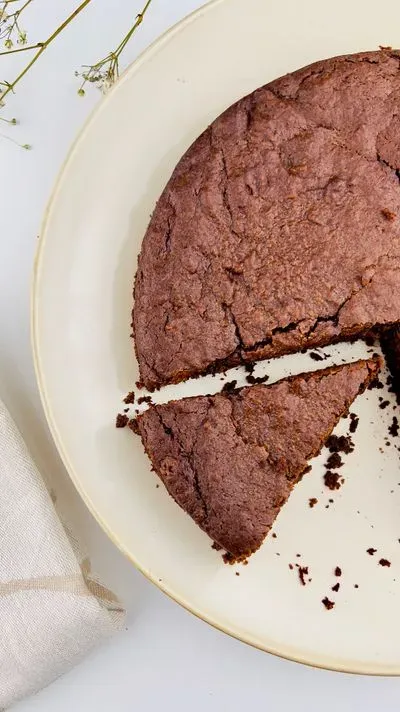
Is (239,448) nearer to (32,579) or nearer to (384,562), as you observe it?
(384,562)

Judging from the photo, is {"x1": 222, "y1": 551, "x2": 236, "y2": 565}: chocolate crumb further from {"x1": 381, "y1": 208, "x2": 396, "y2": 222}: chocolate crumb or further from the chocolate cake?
{"x1": 381, "y1": 208, "x2": 396, "y2": 222}: chocolate crumb

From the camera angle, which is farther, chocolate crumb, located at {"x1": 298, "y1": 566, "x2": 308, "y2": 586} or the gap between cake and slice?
chocolate crumb, located at {"x1": 298, "y1": 566, "x2": 308, "y2": 586}

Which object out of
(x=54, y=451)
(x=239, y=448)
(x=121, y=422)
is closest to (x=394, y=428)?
(x=239, y=448)

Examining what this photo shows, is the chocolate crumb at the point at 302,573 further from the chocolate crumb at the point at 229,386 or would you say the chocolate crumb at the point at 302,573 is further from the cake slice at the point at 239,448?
the chocolate crumb at the point at 229,386

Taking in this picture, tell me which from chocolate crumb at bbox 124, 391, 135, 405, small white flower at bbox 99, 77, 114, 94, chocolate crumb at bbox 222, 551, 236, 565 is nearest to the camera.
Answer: chocolate crumb at bbox 222, 551, 236, 565

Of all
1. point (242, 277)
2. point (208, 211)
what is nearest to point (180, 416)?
point (242, 277)

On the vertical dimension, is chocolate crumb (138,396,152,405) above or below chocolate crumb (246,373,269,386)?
above

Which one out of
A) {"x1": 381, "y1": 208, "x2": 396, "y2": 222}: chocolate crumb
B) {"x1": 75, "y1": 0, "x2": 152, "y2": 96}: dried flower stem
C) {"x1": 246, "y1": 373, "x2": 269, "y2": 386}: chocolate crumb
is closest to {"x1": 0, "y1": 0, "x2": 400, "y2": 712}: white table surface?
{"x1": 75, "y1": 0, "x2": 152, "y2": 96}: dried flower stem

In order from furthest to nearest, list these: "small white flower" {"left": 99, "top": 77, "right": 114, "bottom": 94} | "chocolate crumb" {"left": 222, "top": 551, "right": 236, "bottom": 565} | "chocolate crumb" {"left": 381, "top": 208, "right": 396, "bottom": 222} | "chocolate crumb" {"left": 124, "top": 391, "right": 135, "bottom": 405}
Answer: "small white flower" {"left": 99, "top": 77, "right": 114, "bottom": 94}
"chocolate crumb" {"left": 124, "top": 391, "right": 135, "bottom": 405}
"chocolate crumb" {"left": 222, "top": 551, "right": 236, "bottom": 565}
"chocolate crumb" {"left": 381, "top": 208, "right": 396, "bottom": 222}
